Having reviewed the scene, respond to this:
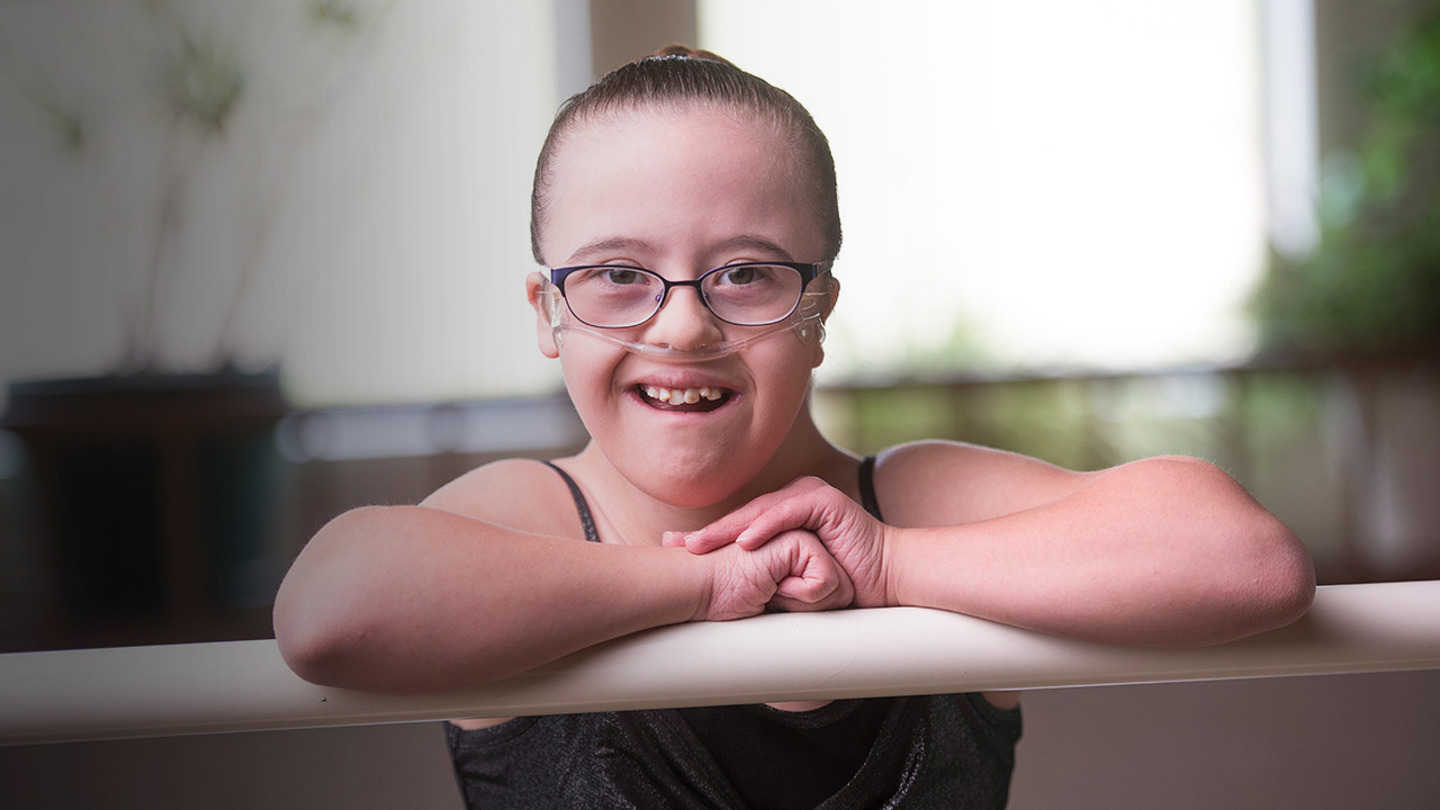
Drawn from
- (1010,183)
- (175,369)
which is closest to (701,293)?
(175,369)

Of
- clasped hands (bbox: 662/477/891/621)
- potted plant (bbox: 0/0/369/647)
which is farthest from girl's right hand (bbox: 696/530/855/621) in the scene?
potted plant (bbox: 0/0/369/647)

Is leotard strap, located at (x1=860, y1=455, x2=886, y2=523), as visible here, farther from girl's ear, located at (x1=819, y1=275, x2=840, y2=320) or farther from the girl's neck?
girl's ear, located at (x1=819, y1=275, x2=840, y2=320)

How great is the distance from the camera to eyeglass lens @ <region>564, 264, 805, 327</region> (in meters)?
0.56

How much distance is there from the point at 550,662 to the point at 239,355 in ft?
8.09

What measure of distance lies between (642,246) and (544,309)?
12 cm

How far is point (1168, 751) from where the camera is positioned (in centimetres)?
160

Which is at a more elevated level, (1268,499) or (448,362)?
(448,362)

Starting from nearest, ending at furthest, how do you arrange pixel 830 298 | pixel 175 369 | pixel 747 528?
pixel 747 528 < pixel 830 298 < pixel 175 369

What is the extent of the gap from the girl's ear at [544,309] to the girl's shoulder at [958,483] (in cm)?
26

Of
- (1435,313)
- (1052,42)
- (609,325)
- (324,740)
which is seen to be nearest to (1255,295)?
(1435,313)

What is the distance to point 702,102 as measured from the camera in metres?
0.59

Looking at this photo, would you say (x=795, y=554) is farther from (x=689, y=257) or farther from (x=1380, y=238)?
(x=1380, y=238)

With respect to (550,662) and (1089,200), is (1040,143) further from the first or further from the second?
(550,662)

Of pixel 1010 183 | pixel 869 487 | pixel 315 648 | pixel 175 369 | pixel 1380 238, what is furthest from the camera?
pixel 1010 183
